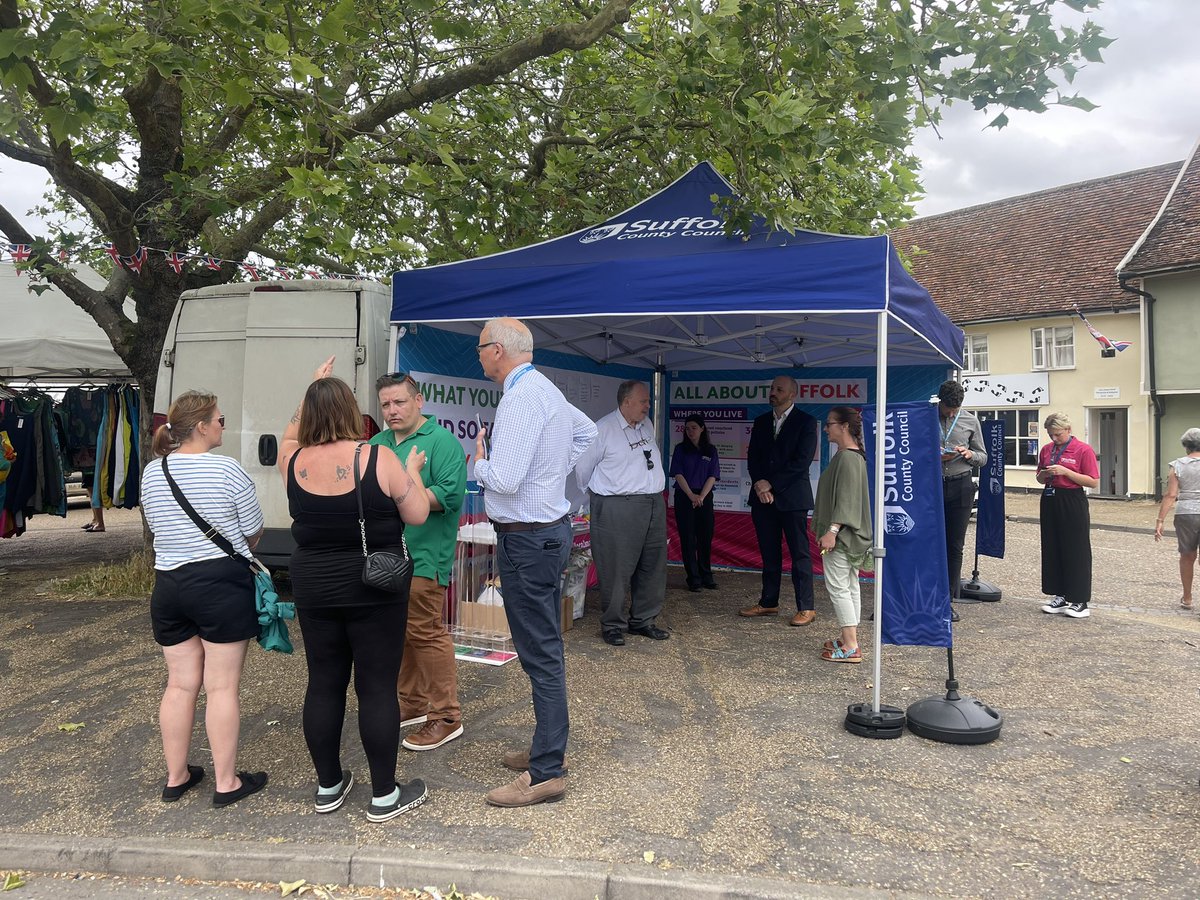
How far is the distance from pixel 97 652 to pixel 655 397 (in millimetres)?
5747

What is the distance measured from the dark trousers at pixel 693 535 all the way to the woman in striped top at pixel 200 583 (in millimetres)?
4975

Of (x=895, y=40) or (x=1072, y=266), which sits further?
(x=1072, y=266)

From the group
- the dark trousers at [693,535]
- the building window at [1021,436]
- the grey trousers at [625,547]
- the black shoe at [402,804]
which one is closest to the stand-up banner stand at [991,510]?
the dark trousers at [693,535]

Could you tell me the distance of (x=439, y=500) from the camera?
387 cm

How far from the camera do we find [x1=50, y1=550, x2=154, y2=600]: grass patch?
7.82 meters

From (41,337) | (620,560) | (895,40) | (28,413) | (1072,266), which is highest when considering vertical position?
(1072,266)

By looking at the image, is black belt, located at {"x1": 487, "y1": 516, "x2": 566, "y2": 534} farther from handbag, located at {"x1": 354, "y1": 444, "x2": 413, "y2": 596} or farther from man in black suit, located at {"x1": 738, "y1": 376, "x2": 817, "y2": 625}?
man in black suit, located at {"x1": 738, "y1": 376, "x2": 817, "y2": 625}

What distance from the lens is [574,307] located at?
5.16m

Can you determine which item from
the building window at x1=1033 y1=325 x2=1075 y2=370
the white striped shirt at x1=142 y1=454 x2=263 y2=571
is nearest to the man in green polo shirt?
the white striped shirt at x1=142 y1=454 x2=263 y2=571

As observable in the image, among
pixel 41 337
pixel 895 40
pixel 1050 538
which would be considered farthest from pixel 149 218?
pixel 1050 538

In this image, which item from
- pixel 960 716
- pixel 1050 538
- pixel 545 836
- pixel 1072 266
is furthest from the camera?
pixel 1072 266

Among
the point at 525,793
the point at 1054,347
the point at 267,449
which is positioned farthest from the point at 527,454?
the point at 1054,347

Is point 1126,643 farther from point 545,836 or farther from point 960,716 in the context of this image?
point 545,836

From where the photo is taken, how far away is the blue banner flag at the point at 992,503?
305 inches
